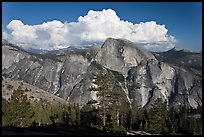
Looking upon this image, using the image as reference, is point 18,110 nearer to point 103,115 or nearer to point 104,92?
point 103,115

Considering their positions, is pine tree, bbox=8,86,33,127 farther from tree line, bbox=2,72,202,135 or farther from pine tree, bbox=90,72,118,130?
pine tree, bbox=90,72,118,130

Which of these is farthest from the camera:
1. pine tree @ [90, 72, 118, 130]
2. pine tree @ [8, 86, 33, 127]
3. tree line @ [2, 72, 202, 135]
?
pine tree @ [8, 86, 33, 127]

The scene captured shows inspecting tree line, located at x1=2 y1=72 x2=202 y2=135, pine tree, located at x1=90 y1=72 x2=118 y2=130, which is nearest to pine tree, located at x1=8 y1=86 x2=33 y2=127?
tree line, located at x1=2 y1=72 x2=202 y2=135

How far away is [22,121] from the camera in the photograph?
242ft

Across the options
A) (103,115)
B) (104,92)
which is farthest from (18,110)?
(104,92)

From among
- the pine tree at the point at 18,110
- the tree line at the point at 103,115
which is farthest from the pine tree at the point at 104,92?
the pine tree at the point at 18,110

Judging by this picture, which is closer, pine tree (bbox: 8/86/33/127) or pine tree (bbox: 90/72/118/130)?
pine tree (bbox: 90/72/118/130)

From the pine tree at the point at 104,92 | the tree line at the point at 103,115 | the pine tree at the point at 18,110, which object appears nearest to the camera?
the pine tree at the point at 104,92

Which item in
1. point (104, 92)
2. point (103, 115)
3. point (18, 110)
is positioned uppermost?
point (104, 92)

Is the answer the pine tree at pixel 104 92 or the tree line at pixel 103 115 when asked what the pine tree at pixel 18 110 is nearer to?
the tree line at pixel 103 115

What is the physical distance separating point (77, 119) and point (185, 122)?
47.5 meters

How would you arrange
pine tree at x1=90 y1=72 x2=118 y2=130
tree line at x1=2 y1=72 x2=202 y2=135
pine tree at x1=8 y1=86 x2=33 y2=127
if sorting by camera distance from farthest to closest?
pine tree at x1=8 y1=86 x2=33 y2=127 → tree line at x1=2 y1=72 x2=202 y2=135 → pine tree at x1=90 y1=72 x2=118 y2=130

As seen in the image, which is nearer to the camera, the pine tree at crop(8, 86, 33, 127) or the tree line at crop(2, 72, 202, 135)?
the tree line at crop(2, 72, 202, 135)

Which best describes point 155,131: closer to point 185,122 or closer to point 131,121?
point 131,121
